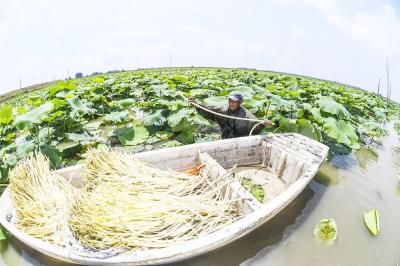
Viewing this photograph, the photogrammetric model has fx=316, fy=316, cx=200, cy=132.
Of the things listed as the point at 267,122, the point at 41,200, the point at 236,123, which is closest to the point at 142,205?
the point at 41,200

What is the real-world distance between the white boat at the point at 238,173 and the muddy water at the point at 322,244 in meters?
0.50

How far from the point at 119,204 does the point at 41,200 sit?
0.94m

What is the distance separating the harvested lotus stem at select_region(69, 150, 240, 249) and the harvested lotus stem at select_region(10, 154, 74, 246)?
6.3 inches

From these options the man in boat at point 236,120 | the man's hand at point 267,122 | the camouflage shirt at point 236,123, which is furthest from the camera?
the camouflage shirt at point 236,123

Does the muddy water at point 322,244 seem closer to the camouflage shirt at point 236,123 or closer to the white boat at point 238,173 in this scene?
the white boat at point 238,173

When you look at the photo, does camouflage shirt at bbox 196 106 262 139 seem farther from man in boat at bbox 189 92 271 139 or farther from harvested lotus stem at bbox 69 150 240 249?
harvested lotus stem at bbox 69 150 240 249

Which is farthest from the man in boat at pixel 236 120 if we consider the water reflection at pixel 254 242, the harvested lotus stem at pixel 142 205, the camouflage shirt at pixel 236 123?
the harvested lotus stem at pixel 142 205

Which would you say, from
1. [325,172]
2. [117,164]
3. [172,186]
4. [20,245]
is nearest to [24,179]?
[20,245]

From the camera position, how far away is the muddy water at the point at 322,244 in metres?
3.96

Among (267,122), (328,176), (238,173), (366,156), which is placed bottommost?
(366,156)

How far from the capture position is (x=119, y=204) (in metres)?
3.61

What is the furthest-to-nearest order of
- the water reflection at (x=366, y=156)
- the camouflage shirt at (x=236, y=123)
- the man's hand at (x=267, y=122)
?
the water reflection at (x=366, y=156), the camouflage shirt at (x=236, y=123), the man's hand at (x=267, y=122)

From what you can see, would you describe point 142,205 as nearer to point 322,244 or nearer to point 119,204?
point 119,204

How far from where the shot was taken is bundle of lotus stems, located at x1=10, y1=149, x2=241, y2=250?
3271 millimetres
